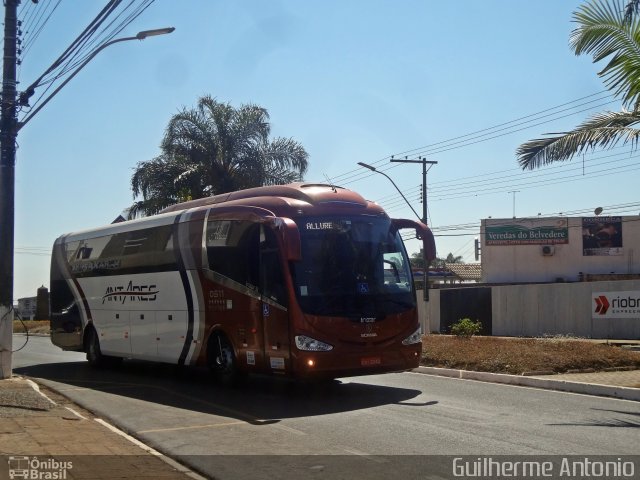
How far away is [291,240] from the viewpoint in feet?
36.1

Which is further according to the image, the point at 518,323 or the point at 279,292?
the point at 518,323

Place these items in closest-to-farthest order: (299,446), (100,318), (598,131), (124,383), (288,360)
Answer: (299,446), (288,360), (598,131), (124,383), (100,318)

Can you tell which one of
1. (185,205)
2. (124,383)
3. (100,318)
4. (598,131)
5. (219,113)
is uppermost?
(219,113)

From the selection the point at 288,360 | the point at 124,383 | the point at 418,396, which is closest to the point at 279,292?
the point at 288,360

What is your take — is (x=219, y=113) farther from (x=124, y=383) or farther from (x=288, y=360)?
(x=288, y=360)

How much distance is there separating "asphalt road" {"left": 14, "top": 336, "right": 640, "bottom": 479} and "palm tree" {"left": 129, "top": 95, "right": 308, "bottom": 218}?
17.8 m

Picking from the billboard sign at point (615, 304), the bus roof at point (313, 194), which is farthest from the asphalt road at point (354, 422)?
the billboard sign at point (615, 304)

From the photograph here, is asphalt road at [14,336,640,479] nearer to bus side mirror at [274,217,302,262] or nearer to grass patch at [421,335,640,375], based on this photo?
grass patch at [421,335,640,375]

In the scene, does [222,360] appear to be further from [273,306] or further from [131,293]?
[131,293]

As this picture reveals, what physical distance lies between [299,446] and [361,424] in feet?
4.93

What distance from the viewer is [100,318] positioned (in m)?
18.0

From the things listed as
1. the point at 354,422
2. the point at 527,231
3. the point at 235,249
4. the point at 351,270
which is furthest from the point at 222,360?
the point at 527,231

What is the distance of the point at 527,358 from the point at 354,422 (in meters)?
6.96

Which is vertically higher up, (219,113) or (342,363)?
(219,113)
